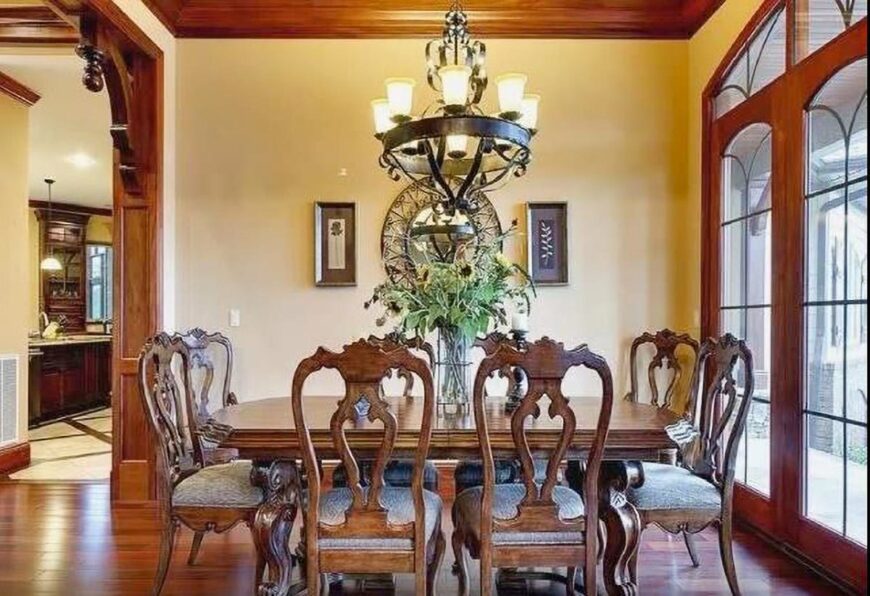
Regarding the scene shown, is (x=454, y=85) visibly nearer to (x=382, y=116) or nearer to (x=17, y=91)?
(x=382, y=116)

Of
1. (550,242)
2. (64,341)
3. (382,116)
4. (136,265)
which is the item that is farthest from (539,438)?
(64,341)

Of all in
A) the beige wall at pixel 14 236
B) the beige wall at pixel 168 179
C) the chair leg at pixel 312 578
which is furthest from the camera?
the beige wall at pixel 14 236

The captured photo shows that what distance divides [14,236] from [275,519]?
4.20m

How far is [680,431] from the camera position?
246 cm

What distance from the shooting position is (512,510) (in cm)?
237

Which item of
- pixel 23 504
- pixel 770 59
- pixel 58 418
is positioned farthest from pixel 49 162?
pixel 770 59

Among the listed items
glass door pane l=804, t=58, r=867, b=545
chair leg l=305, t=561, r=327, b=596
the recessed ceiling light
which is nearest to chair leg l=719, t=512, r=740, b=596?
glass door pane l=804, t=58, r=867, b=545

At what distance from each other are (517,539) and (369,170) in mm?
2844

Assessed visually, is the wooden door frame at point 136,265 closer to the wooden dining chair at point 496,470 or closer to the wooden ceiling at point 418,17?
the wooden ceiling at point 418,17

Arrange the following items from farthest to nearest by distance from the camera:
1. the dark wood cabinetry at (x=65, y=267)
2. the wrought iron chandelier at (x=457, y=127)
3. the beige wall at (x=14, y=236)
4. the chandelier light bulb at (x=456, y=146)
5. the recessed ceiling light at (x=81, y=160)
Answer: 1. the dark wood cabinetry at (x=65, y=267)
2. the recessed ceiling light at (x=81, y=160)
3. the beige wall at (x=14, y=236)
4. the chandelier light bulb at (x=456, y=146)
5. the wrought iron chandelier at (x=457, y=127)

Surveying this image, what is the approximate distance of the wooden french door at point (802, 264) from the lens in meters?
2.82

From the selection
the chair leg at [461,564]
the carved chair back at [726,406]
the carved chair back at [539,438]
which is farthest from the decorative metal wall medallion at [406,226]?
the carved chair back at [539,438]

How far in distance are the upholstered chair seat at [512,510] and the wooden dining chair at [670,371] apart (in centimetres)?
34

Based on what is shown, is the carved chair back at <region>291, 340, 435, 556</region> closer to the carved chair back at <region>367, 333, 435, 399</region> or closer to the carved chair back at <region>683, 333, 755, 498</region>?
the carved chair back at <region>367, 333, 435, 399</region>
